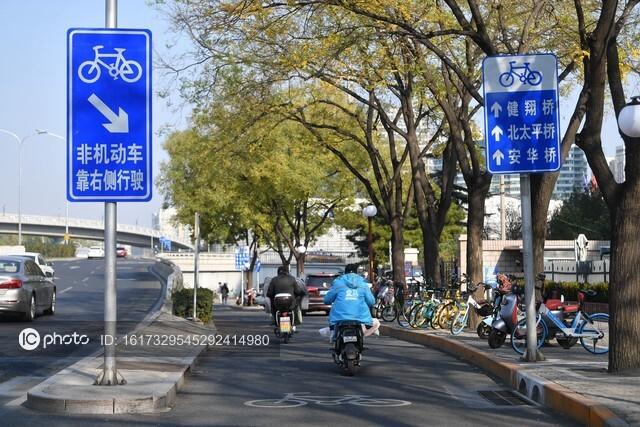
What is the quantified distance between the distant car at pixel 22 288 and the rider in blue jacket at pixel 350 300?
9.17 meters

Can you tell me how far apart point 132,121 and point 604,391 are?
597 centimetres

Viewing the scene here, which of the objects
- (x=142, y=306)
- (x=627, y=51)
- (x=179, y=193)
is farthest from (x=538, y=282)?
(x=179, y=193)

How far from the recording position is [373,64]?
73.1 feet

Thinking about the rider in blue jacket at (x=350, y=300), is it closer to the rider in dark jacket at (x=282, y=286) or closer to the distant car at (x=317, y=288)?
the rider in dark jacket at (x=282, y=286)

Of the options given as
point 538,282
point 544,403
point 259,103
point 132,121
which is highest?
point 259,103

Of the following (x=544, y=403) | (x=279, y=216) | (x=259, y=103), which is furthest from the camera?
(x=279, y=216)

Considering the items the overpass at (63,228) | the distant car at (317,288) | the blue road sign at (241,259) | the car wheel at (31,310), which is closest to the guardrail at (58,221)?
the overpass at (63,228)

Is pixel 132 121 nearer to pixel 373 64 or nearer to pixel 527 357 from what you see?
pixel 527 357

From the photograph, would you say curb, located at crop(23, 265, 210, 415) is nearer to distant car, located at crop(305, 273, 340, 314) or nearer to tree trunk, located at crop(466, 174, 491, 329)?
tree trunk, located at crop(466, 174, 491, 329)

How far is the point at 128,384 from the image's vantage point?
1114cm

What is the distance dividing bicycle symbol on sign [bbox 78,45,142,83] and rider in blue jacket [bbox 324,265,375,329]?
4.87 metres

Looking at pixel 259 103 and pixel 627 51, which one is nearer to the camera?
pixel 627 51

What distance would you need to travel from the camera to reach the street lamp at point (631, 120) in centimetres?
1060

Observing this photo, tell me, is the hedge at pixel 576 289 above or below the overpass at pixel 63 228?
below
